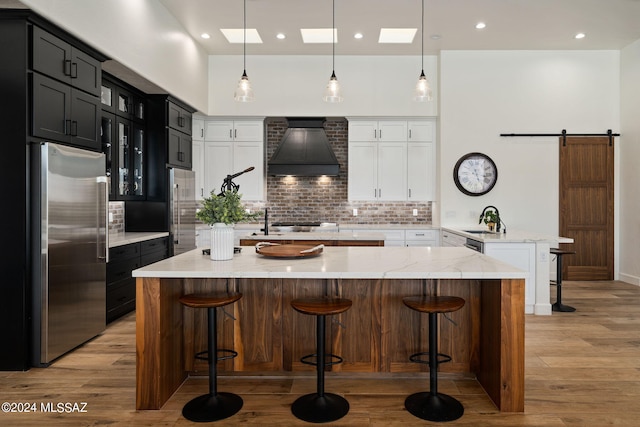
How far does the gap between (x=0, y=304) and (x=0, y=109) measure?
1374mm

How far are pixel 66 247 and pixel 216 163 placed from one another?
359 cm

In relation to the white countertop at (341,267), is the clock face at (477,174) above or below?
above

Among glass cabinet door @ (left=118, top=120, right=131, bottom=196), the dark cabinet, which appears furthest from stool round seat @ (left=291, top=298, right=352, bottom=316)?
glass cabinet door @ (left=118, top=120, right=131, bottom=196)

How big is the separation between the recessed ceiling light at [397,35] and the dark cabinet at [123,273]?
4.12m

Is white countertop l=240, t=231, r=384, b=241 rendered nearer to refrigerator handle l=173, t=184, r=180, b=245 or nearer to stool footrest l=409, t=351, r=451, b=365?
refrigerator handle l=173, t=184, r=180, b=245

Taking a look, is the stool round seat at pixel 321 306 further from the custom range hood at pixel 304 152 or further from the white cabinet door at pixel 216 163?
the white cabinet door at pixel 216 163

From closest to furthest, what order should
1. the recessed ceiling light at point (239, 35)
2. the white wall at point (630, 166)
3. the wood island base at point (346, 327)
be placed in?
the wood island base at point (346, 327), the recessed ceiling light at point (239, 35), the white wall at point (630, 166)

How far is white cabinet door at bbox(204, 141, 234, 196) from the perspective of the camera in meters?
6.63

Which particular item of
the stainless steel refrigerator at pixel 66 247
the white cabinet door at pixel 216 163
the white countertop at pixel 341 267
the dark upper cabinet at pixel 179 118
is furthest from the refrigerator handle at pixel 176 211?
the white countertop at pixel 341 267

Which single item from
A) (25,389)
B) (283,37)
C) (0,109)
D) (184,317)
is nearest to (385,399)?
(184,317)

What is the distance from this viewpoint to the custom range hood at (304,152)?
20.9ft

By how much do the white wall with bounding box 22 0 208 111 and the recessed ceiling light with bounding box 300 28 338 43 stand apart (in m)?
1.58

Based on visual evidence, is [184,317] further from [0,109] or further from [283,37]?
[283,37]

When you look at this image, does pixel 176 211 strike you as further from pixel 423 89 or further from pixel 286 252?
pixel 423 89
